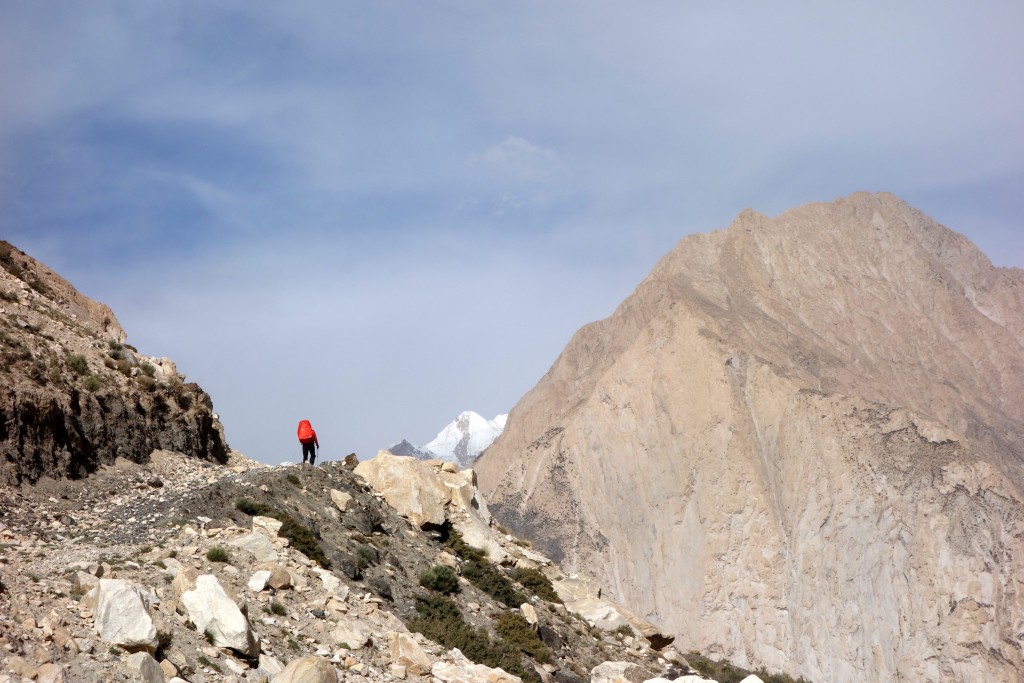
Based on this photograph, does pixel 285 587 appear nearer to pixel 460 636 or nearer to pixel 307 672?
pixel 307 672

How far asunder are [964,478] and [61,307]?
9194 cm

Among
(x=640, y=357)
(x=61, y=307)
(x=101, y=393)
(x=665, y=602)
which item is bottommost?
(x=665, y=602)

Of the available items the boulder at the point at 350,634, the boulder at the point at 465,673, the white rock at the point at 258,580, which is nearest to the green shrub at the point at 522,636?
the boulder at the point at 465,673

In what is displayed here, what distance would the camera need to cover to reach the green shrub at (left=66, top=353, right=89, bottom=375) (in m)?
17.3

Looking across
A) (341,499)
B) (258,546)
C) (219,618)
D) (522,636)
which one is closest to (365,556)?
(341,499)

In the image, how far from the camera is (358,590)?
14492mm

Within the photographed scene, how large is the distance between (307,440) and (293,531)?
5.78 m

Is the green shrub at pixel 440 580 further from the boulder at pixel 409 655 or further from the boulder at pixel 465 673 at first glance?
the boulder at pixel 409 655

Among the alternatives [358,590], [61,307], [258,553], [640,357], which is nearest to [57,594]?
[258,553]

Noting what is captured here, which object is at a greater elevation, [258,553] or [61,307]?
[61,307]

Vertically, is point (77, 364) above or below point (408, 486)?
above

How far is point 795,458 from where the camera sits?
314 ft

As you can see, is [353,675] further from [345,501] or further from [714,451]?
[714,451]

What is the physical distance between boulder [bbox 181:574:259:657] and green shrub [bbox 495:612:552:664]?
20.6 feet
